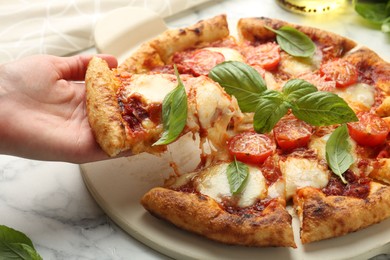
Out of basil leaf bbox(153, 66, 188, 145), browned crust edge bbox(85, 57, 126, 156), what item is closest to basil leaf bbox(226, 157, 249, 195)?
basil leaf bbox(153, 66, 188, 145)

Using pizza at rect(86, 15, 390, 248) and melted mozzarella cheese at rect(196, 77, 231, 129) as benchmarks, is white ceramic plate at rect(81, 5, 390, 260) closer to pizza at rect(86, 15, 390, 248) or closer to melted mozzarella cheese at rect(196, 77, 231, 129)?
pizza at rect(86, 15, 390, 248)

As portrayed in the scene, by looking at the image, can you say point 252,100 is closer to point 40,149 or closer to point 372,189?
point 372,189

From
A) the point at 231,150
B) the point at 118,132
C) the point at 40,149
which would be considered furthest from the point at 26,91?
the point at 231,150

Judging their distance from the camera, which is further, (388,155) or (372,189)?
(388,155)

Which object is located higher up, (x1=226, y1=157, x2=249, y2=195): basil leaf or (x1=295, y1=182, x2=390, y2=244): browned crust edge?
(x1=226, y1=157, x2=249, y2=195): basil leaf

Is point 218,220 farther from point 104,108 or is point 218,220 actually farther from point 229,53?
point 229,53

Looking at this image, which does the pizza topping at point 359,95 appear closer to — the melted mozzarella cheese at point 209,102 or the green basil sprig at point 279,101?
the green basil sprig at point 279,101

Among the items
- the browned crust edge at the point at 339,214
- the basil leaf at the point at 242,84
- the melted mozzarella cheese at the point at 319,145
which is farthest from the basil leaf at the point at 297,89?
the browned crust edge at the point at 339,214
